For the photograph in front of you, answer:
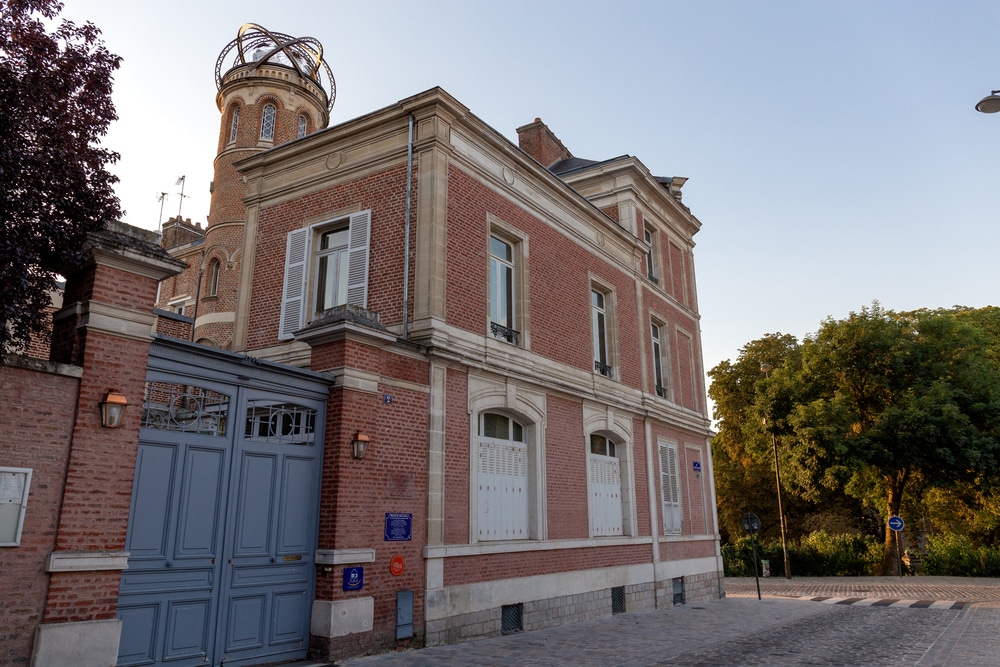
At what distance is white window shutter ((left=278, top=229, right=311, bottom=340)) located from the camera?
1184 centimetres

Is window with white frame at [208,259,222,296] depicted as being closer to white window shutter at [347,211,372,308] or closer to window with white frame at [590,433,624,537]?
white window shutter at [347,211,372,308]

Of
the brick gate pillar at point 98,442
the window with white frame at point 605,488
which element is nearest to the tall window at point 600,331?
the window with white frame at point 605,488

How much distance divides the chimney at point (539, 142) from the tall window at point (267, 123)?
9047 mm

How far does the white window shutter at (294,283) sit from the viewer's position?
11.8m

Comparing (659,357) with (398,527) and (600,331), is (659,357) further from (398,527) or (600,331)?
(398,527)

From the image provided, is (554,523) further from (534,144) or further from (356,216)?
(534,144)

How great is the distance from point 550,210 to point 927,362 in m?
19.4

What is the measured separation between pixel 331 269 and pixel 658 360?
9623 mm

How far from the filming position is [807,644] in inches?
405

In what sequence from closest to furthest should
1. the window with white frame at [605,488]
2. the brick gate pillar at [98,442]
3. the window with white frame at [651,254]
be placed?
1. the brick gate pillar at [98,442]
2. the window with white frame at [605,488]
3. the window with white frame at [651,254]

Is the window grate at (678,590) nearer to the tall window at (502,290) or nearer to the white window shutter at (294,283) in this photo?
the tall window at (502,290)

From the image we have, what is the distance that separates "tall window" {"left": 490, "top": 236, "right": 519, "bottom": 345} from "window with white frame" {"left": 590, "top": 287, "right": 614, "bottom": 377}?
2.77 meters

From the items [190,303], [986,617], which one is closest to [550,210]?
[986,617]

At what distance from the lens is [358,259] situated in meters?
11.5
